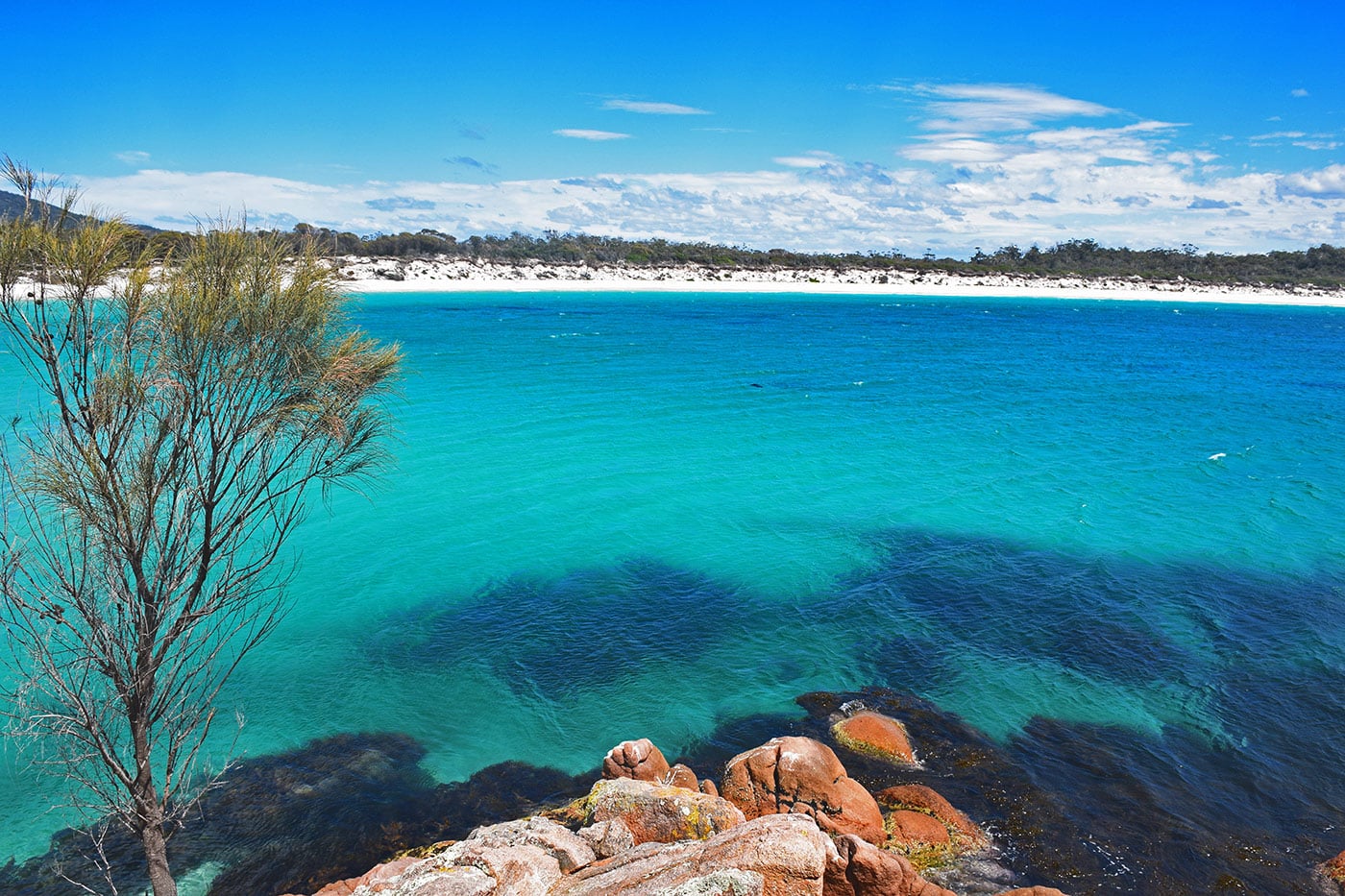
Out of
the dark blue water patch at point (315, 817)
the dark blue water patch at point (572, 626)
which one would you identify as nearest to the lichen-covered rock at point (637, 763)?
the dark blue water patch at point (315, 817)

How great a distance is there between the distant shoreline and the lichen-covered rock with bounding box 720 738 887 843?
4039 inches

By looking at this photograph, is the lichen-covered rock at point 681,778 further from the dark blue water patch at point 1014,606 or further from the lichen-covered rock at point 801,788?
the dark blue water patch at point 1014,606

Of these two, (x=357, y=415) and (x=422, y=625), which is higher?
(x=357, y=415)

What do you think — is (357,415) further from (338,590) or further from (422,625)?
(338,590)

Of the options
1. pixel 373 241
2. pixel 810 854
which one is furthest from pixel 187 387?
pixel 373 241

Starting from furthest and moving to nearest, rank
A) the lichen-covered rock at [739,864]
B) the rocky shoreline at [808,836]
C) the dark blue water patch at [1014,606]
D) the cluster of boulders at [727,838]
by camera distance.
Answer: the dark blue water patch at [1014,606] → the rocky shoreline at [808,836] → the cluster of boulders at [727,838] → the lichen-covered rock at [739,864]

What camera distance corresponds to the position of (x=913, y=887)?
8.21 m

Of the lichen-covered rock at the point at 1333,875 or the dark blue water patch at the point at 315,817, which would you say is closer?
the lichen-covered rock at the point at 1333,875

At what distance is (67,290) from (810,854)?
8631 mm

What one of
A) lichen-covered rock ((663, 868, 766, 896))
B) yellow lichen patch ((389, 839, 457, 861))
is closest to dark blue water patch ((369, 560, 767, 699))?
yellow lichen patch ((389, 839, 457, 861))

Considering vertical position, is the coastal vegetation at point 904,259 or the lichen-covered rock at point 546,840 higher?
the coastal vegetation at point 904,259

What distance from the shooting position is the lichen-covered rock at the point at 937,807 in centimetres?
1031

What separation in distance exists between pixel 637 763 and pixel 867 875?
3476 millimetres

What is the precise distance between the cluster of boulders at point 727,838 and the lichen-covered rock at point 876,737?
0.02m
